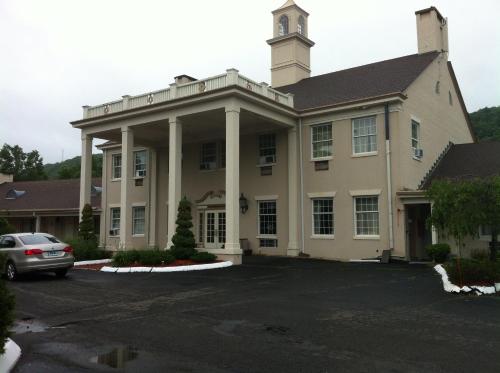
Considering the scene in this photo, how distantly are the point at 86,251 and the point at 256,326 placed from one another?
584 inches

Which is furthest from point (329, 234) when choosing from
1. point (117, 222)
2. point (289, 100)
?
point (117, 222)

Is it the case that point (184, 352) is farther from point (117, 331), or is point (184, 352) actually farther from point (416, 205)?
point (416, 205)

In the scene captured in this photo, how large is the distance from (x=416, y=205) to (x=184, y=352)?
54.4ft

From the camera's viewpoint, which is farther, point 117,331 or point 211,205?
point 211,205

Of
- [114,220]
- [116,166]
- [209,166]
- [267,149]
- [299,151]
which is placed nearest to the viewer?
[299,151]

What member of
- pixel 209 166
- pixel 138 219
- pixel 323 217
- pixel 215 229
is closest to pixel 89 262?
pixel 215 229

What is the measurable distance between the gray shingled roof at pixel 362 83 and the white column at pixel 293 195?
1727 millimetres

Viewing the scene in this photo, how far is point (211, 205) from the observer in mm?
25047

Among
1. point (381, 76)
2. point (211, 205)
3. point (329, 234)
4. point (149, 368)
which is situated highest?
point (381, 76)

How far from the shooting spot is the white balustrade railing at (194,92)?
1947 centimetres

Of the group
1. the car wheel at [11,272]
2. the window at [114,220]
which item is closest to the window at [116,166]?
Answer: the window at [114,220]

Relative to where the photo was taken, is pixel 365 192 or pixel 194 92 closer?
pixel 365 192

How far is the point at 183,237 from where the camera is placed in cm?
1919

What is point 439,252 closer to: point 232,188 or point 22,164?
point 232,188
